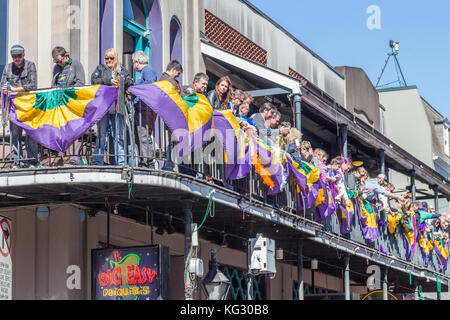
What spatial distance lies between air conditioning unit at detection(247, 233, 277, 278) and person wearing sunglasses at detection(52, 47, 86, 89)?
3.99 metres

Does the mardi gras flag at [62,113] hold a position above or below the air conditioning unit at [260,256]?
above

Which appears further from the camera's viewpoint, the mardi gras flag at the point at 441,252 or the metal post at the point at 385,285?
the mardi gras flag at the point at 441,252

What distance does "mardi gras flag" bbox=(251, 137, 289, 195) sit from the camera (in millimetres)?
16119

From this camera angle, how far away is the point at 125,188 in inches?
550

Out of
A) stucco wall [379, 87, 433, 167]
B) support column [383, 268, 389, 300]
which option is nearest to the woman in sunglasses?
support column [383, 268, 389, 300]

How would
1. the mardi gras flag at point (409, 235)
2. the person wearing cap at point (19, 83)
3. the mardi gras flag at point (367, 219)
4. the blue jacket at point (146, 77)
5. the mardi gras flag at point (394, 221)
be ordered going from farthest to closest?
1. the mardi gras flag at point (409, 235)
2. the mardi gras flag at point (394, 221)
3. the mardi gras flag at point (367, 219)
4. the blue jacket at point (146, 77)
5. the person wearing cap at point (19, 83)

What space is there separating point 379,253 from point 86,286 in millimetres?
8397

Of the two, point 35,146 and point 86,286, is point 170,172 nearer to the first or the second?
point 35,146

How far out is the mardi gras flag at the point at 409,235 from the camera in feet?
79.0

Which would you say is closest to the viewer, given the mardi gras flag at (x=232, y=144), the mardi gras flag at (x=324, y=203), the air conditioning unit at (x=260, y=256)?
the mardi gras flag at (x=232, y=144)

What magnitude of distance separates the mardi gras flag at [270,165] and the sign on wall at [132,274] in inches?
92.3

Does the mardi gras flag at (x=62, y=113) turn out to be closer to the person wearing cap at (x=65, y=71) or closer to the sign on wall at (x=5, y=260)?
the person wearing cap at (x=65, y=71)

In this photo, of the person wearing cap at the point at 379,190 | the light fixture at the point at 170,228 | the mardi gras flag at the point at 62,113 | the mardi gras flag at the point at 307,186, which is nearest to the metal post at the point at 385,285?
the person wearing cap at the point at 379,190

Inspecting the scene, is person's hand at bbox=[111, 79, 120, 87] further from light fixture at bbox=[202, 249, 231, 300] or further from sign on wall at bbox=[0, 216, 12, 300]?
A: light fixture at bbox=[202, 249, 231, 300]
